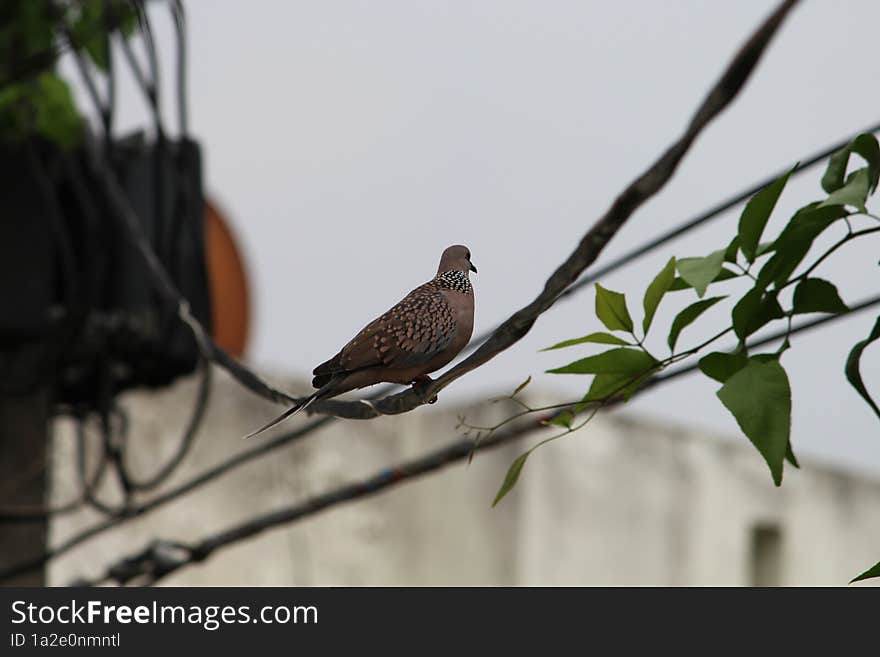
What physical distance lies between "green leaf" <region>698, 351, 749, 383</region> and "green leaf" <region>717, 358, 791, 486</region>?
18 mm

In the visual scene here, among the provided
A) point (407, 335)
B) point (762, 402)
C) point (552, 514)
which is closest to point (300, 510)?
point (762, 402)

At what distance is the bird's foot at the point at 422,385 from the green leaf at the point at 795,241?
334mm

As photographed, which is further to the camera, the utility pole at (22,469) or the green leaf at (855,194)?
the utility pole at (22,469)

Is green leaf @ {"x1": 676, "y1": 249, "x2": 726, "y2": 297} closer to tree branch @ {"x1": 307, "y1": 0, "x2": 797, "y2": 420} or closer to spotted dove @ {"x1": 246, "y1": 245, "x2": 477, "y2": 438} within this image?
tree branch @ {"x1": 307, "y1": 0, "x2": 797, "y2": 420}

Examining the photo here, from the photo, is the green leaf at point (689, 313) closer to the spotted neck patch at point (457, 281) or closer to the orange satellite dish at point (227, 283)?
the spotted neck patch at point (457, 281)

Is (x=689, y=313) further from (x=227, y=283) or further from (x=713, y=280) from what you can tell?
(x=227, y=283)

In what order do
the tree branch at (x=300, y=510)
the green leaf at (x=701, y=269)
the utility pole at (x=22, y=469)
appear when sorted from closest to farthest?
the green leaf at (x=701, y=269) < the tree branch at (x=300, y=510) < the utility pole at (x=22, y=469)

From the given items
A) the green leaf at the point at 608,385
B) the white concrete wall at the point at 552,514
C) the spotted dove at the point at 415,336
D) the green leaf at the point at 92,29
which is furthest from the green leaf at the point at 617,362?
the white concrete wall at the point at 552,514

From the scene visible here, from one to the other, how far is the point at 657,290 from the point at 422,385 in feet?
0.73

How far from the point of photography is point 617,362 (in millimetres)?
998

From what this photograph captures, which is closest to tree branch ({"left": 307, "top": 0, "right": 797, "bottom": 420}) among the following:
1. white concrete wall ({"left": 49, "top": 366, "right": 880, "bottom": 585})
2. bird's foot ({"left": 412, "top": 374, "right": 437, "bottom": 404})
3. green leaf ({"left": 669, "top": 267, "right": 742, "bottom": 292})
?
bird's foot ({"left": 412, "top": 374, "right": 437, "bottom": 404})

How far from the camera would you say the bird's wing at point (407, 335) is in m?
0.72
